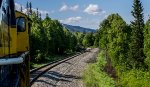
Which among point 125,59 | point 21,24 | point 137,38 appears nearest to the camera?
point 21,24

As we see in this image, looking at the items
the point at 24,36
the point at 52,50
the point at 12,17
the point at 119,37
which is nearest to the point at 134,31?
the point at 119,37

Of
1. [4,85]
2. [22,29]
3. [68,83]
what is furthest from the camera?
[68,83]

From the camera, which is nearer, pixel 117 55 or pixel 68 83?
pixel 68 83

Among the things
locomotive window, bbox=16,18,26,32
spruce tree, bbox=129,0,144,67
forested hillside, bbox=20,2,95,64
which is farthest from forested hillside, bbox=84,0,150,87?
locomotive window, bbox=16,18,26,32

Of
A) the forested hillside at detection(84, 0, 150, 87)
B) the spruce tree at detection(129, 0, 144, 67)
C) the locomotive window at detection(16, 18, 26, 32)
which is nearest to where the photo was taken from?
the locomotive window at detection(16, 18, 26, 32)

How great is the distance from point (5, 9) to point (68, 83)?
2409cm

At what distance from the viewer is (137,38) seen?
60531 millimetres

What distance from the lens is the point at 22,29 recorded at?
1345 centimetres

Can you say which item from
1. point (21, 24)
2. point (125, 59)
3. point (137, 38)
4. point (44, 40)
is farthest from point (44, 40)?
point (21, 24)

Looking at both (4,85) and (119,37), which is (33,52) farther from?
(4,85)

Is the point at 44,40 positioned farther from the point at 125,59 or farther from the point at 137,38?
the point at 125,59

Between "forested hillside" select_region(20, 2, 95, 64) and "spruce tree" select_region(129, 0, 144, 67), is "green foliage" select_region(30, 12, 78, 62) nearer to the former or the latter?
"forested hillside" select_region(20, 2, 95, 64)

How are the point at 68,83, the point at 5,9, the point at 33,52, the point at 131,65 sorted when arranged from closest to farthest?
1. the point at 5,9
2. the point at 68,83
3. the point at 131,65
4. the point at 33,52

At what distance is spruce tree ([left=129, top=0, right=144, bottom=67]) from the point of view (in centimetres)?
5919
